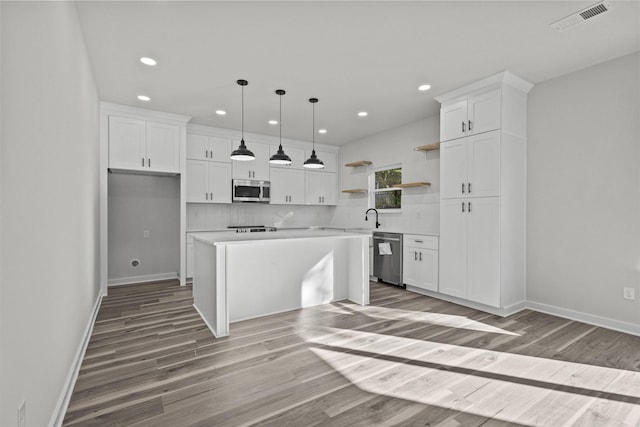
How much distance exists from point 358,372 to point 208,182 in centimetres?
430

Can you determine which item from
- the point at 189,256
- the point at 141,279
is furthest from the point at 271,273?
the point at 141,279

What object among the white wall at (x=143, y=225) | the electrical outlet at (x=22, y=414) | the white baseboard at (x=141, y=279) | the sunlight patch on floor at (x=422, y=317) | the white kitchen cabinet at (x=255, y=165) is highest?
the white kitchen cabinet at (x=255, y=165)

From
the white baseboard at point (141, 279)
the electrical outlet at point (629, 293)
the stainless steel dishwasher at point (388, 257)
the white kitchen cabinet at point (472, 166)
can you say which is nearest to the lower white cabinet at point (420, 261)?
the stainless steel dishwasher at point (388, 257)

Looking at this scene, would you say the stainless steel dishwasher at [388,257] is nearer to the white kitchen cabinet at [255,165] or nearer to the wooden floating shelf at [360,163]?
the wooden floating shelf at [360,163]

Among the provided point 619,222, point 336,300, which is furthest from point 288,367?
point 619,222

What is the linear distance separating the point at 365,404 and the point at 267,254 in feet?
6.40

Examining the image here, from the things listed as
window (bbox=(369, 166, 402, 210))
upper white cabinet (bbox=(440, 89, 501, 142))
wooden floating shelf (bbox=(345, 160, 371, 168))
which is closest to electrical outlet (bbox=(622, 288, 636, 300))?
upper white cabinet (bbox=(440, 89, 501, 142))

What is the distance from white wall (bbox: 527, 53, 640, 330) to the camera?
3.01m

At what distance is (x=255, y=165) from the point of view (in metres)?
5.99

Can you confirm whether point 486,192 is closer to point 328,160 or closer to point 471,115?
point 471,115

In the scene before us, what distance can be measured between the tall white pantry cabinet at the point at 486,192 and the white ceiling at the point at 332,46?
30 cm

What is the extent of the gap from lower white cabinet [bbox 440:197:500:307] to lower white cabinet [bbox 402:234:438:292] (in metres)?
0.14

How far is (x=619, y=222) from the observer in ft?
10.0

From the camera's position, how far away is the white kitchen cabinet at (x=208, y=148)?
17.5ft
